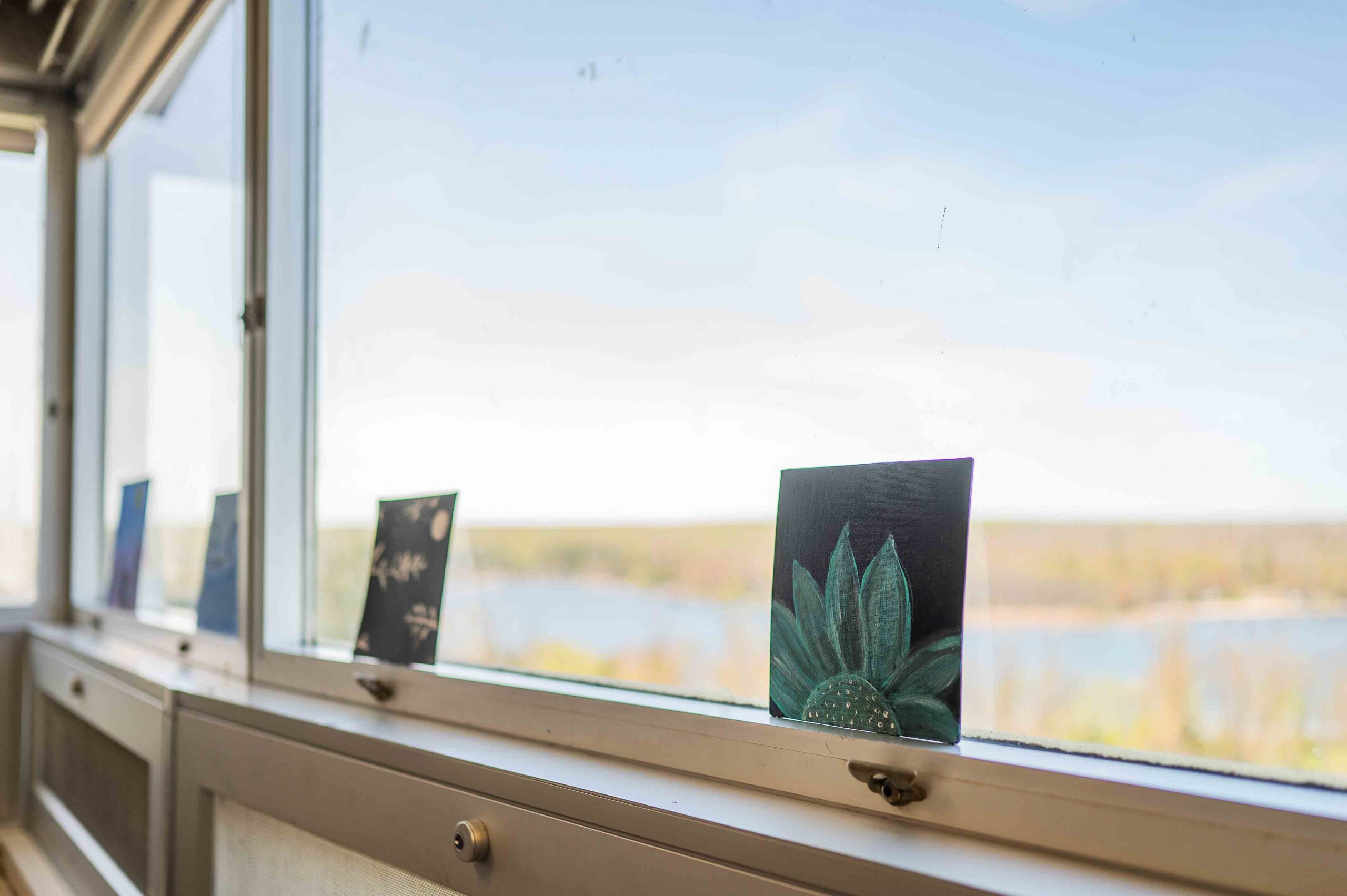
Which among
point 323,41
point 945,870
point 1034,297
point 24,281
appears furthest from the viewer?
point 24,281

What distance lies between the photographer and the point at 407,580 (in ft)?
3.68

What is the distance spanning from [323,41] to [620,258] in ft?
2.41

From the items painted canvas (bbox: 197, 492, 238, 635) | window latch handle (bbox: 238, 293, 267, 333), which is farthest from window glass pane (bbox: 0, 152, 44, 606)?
window latch handle (bbox: 238, 293, 267, 333)

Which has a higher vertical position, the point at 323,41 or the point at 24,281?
the point at 323,41

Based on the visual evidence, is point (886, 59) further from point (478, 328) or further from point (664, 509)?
point (478, 328)

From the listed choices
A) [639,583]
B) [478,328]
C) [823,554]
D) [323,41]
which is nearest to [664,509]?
[639,583]

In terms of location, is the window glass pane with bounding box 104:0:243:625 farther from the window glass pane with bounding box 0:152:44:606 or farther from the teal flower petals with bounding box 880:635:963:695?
the teal flower petals with bounding box 880:635:963:695

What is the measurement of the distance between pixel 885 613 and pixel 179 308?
175cm

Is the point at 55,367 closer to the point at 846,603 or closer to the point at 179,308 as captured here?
the point at 179,308

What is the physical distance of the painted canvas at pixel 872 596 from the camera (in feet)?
2.11

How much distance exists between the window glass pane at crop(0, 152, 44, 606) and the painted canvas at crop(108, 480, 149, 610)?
16.2 inches

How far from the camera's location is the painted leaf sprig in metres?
0.64

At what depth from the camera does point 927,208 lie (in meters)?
0.70

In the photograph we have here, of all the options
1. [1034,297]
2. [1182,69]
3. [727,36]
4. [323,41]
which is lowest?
[1034,297]
